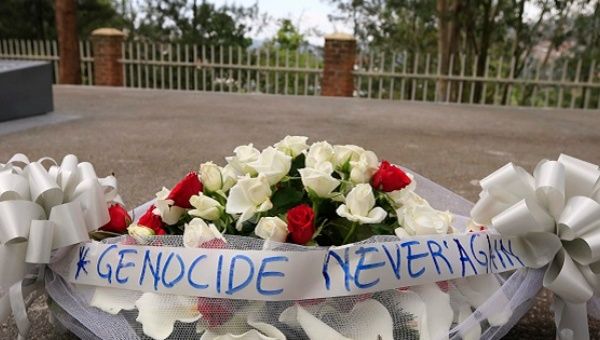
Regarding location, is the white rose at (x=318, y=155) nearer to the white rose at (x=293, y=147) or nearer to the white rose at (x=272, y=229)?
the white rose at (x=293, y=147)

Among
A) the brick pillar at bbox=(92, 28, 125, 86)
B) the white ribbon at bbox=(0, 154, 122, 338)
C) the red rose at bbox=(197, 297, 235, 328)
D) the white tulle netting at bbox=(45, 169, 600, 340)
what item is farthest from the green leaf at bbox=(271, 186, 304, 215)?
the brick pillar at bbox=(92, 28, 125, 86)

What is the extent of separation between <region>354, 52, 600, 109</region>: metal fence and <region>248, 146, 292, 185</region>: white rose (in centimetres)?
1056

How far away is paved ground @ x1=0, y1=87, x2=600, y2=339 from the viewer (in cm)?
359

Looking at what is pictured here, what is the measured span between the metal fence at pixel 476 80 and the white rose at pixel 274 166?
1056 cm

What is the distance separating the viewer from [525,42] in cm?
1473

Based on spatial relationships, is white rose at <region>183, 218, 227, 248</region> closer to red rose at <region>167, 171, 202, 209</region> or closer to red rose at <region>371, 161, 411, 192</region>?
red rose at <region>167, 171, 202, 209</region>

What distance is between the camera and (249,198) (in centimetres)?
110

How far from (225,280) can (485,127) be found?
585 cm

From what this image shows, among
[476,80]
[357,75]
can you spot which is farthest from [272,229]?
[476,80]

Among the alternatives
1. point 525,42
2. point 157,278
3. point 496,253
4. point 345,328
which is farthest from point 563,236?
point 525,42

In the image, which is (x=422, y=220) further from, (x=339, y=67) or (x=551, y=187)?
(x=339, y=67)

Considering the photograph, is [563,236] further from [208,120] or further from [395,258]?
[208,120]

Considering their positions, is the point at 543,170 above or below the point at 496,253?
above

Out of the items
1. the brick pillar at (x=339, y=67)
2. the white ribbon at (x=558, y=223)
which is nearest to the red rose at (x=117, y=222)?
the white ribbon at (x=558, y=223)
